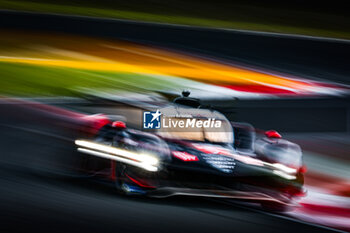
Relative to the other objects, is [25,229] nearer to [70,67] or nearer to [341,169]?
[341,169]

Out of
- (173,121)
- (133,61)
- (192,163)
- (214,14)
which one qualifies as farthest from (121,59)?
(192,163)

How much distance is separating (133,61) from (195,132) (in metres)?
6.73

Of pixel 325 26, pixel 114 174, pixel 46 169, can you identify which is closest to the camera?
pixel 114 174

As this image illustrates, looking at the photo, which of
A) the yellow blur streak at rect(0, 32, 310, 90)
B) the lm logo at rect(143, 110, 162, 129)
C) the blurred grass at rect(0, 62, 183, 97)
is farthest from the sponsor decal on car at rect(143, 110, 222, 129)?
the yellow blur streak at rect(0, 32, 310, 90)

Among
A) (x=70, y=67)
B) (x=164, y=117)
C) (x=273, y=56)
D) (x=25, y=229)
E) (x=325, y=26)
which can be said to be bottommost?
(x=25, y=229)

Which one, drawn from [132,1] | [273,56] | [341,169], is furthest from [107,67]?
[341,169]

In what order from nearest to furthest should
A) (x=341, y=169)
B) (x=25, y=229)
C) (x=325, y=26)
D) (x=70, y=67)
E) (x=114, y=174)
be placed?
1. (x=25, y=229)
2. (x=114, y=174)
3. (x=341, y=169)
4. (x=70, y=67)
5. (x=325, y=26)

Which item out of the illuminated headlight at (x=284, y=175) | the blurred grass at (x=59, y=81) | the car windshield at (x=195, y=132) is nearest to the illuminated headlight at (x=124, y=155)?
the car windshield at (x=195, y=132)

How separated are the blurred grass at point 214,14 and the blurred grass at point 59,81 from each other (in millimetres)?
2163

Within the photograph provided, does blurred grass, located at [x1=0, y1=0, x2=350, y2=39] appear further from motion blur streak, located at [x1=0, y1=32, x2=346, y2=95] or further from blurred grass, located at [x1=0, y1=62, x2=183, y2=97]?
blurred grass, located at [x1=0, y1=62, x2=183, y2=97]

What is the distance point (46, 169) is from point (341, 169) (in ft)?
12.7

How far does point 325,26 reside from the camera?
15906 millimetres

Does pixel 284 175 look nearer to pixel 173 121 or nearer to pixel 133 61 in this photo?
pixel 173 121

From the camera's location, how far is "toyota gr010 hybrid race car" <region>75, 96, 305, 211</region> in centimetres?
508
